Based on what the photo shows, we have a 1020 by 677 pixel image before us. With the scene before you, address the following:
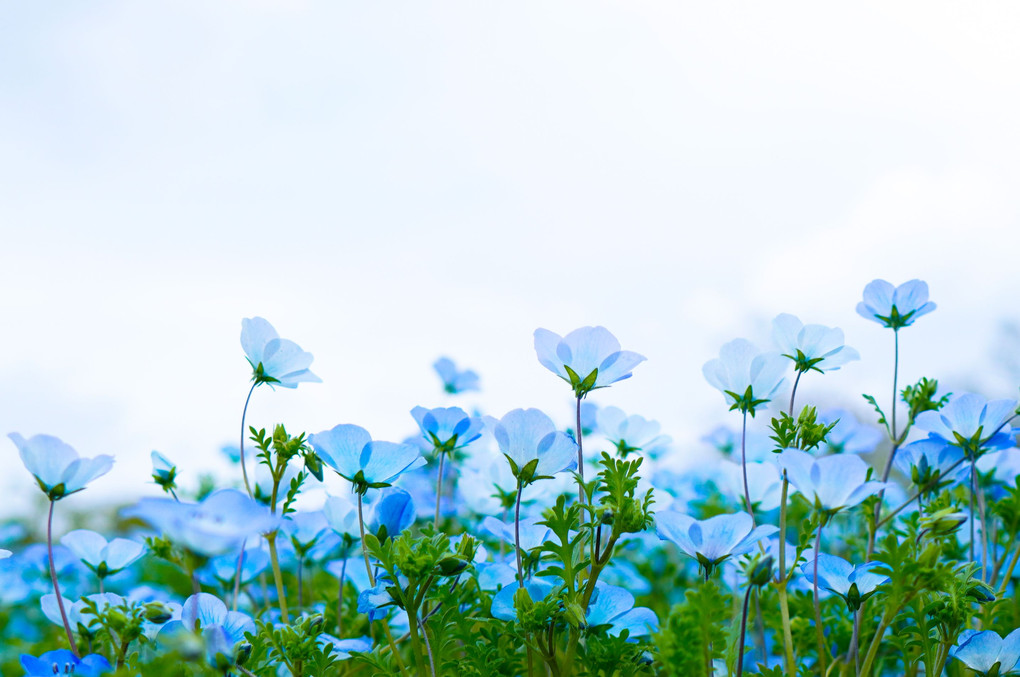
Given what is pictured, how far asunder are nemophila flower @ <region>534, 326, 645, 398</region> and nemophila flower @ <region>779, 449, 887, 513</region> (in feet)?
0.79

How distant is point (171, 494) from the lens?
4.38 feet

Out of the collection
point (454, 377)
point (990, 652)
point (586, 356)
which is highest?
point (454, 377)

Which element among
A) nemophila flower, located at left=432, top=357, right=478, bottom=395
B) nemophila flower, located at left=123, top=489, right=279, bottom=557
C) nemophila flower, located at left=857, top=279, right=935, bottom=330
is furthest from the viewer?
nemophila flower, located at left=432, top=357, right=478, bottom=395

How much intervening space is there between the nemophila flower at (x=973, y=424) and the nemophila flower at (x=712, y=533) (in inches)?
14.6

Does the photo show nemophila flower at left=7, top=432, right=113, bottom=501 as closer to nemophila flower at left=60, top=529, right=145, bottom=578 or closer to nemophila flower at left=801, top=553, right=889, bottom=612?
nemophila flower at left=60, top=529, right=145, bottom=578

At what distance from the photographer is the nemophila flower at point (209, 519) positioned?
2.09ft

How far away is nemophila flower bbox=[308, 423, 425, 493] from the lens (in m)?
0.94

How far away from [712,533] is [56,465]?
813 mm

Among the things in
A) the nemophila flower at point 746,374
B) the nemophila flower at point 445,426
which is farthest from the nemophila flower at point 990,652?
the nemophila flower at point 445,426

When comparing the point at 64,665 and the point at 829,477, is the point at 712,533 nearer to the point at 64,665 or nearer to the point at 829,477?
the point at 829,477

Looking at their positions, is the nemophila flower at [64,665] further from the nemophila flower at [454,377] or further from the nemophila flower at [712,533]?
the nemophila flower at [454,377]

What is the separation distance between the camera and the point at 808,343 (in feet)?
3.69

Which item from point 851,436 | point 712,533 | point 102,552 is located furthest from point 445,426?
point 851,436

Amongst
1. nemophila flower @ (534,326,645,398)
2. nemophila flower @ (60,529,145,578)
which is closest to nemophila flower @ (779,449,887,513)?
nemophila flower @ (534,326,645,398)
